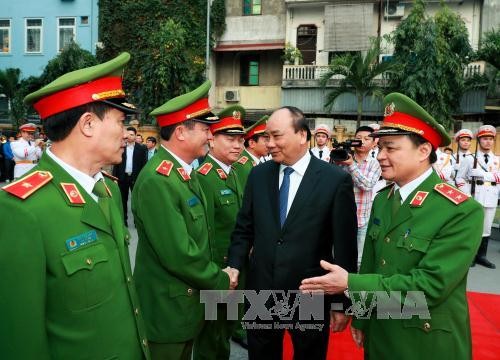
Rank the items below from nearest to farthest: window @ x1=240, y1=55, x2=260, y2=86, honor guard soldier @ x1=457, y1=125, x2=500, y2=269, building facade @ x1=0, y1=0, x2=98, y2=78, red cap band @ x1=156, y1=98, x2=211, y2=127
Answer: red cap band @ x1=156, y1=98, x2=211, y2=127 < honor guard soldier @ x1=457, y1=125, x2=500, y2=269 < window @ x1=240, y1=55, x2=260, y2=86 < building facade @ x1=0, y1=0, x2=98, y2=78

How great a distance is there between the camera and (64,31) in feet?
72.4

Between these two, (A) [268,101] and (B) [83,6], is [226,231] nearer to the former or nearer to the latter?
(A) [268,101]

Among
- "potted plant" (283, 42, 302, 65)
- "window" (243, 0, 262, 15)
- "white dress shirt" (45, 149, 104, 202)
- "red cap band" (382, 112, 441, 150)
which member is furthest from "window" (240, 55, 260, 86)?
"white dress shirt" (45, 149, 104, 202)

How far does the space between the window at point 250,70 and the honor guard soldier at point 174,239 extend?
737 inches

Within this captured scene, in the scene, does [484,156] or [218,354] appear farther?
[484,156]

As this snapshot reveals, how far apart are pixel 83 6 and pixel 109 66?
22.7 m

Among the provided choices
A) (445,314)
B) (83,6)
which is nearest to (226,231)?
(445,314)

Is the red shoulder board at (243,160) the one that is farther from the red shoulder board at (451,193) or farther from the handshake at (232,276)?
the red shoulder board at (451,193)

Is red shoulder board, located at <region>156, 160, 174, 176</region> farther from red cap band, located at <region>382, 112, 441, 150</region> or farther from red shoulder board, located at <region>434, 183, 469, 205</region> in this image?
red shoulder board, located at <region>434, 183, 469, 205</region>

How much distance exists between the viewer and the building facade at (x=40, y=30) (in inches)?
845

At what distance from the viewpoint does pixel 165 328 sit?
238 centimetres

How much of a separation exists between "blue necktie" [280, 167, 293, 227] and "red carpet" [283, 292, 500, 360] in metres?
1.50

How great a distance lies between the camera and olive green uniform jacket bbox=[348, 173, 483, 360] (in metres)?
1.89

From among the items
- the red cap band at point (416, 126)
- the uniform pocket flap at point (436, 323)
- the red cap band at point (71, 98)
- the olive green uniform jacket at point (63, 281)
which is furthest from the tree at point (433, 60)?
the olive green uniform jacket at point (63, 281)
